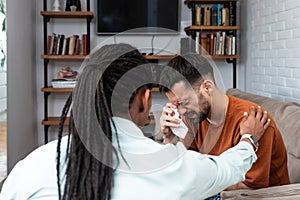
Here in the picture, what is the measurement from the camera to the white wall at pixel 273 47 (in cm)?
312

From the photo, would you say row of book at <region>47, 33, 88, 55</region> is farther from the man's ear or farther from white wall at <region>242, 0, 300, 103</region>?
the man's ear

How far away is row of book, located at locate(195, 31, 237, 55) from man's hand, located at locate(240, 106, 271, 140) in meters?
2.72

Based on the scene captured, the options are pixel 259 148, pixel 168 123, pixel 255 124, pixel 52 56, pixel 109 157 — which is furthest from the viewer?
pixel 52 56

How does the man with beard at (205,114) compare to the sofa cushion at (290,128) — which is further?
the sofa cushion at (290,128)

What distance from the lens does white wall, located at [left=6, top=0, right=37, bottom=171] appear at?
388 centimetres

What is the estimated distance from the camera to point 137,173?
101 centimetres

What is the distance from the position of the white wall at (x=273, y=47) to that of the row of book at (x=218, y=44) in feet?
0.61

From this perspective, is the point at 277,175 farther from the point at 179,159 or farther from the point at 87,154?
the point at 87,154

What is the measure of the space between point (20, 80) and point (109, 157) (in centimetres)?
335

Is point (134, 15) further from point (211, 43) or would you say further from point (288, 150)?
point (288, 150)

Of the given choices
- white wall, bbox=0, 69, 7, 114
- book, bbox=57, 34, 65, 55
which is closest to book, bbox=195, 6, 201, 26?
book, bbox=57, 34, 65, 55

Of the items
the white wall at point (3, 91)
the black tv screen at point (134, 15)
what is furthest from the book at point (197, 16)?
the white wall at point (3, 91)

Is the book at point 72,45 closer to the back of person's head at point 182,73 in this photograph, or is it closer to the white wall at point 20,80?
the white wall at point 20,80

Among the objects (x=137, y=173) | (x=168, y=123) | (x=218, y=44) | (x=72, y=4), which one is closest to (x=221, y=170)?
(x=137, y=173)
